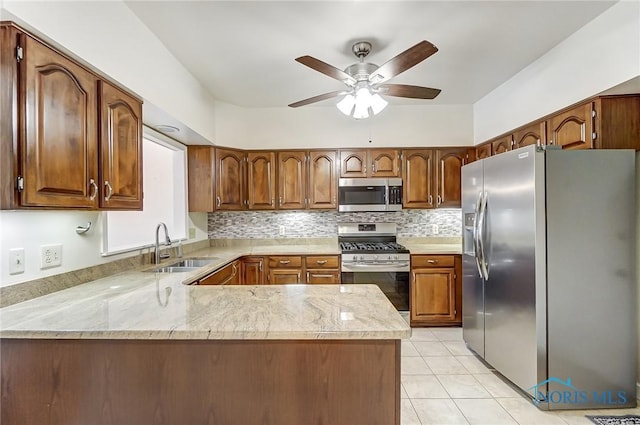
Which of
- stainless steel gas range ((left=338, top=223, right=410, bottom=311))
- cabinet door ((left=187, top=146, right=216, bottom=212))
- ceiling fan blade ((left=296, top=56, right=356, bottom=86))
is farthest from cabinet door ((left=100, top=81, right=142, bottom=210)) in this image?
stainless steel gas range ((left=338, top=223, right=410, bottom=311))

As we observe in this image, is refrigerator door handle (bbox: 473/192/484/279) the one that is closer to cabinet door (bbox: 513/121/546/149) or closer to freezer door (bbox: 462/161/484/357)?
freezer door (bbox: 462/161/484/357)

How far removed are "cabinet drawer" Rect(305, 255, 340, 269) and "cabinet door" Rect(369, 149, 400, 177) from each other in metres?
1.10

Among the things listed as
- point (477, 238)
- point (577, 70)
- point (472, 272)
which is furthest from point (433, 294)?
point (577, 70)

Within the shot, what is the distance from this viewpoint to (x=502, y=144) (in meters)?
3.10

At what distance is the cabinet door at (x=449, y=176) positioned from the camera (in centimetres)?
360

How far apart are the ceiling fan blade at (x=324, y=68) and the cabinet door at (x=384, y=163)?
1575mm

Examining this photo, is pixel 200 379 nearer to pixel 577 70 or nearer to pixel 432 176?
pixel 577 70

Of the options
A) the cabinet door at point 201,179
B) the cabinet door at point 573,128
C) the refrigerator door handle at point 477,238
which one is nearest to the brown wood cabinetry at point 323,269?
the cabinet door at point 201,179

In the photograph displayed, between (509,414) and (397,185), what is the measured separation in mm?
2290

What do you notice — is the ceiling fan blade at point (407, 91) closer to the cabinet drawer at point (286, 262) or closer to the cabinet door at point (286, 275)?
the cabinet drawer at point (286, 262)

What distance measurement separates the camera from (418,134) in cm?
374

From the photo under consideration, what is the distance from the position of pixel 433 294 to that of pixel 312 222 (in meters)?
1.63

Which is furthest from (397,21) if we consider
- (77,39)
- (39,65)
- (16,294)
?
(16,294)

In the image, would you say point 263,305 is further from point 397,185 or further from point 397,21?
point 397,185
